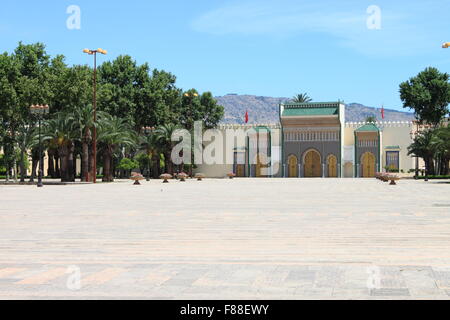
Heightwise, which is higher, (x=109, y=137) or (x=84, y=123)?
(x=84, y=123)

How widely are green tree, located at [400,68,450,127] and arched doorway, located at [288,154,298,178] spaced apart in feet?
48.9

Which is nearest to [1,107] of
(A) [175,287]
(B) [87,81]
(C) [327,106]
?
(B) [87,81]

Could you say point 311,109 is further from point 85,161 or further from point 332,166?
point 85,161

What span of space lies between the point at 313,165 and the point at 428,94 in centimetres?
1633

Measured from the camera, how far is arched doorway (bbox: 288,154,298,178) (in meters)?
76.8

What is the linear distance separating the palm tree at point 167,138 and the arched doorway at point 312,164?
58.0 feet

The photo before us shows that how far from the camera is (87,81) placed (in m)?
52.0

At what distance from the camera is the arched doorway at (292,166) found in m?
76.8

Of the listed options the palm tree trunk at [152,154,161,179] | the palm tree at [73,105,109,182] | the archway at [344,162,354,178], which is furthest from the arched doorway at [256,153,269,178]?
the palm tree at [73,105,109,182]

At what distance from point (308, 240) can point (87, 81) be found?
145ft

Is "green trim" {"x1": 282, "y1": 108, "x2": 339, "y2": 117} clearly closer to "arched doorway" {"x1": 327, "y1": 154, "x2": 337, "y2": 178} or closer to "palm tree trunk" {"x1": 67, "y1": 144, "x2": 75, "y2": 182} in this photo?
"arched doorway" {"x1": 327, "y1": 154, "x2": 337, "y2": 178}

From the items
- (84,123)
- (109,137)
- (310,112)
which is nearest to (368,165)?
(310,112)

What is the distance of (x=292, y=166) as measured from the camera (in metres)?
77.1
